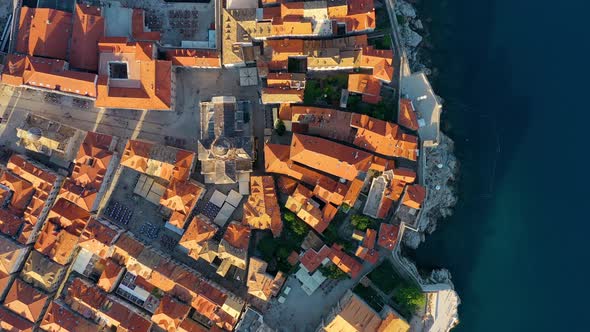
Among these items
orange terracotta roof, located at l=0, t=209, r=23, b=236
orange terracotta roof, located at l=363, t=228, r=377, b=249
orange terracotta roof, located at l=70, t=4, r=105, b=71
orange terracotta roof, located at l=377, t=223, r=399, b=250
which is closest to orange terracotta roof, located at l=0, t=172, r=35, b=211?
orange terracotta roof, located at l=0, t=209, r=23, b=236

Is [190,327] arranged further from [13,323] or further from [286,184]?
[13,323]

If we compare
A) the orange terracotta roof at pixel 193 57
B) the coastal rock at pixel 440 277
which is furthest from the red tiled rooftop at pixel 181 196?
the coastal rock at pixel 440 277

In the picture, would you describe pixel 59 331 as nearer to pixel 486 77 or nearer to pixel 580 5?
pixel 486 77

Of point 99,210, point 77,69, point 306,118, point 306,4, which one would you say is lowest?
point 99,210

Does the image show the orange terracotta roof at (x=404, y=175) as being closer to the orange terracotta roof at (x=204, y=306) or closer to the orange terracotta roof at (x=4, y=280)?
the orange terracotta roof at (x=204, y=306)

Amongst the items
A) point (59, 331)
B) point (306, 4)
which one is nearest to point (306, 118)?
point (306, 4)

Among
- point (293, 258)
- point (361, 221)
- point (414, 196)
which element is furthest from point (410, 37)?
point (293, 258)
